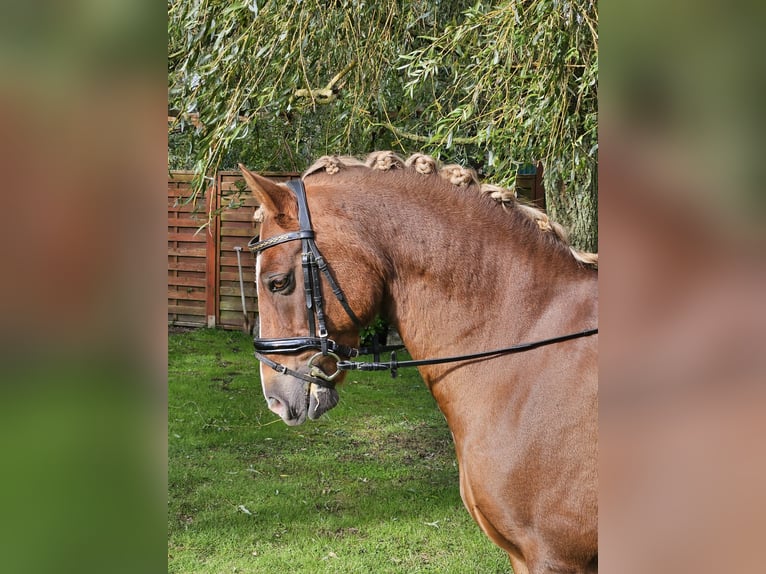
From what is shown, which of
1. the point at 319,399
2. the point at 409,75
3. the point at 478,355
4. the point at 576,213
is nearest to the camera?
the point at 478,355

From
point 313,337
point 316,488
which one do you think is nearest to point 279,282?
point 313,337

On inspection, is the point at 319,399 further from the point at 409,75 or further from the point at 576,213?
the point at 576,213

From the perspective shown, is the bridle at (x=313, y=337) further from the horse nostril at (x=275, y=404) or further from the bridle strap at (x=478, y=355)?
the horse nostril at (x=275, y=404)

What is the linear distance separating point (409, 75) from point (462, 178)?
5.03ft

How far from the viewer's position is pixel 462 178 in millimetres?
2287

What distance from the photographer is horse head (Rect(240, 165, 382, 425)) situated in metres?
2.15

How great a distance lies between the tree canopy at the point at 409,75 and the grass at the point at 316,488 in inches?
73.1

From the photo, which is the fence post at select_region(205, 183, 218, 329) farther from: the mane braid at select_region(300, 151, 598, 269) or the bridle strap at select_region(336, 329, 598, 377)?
the bridle strap at select_region(336, 329, 598, 377)

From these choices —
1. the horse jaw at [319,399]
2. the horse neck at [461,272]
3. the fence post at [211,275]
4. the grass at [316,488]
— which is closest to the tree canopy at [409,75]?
the horse neck at [461,272]

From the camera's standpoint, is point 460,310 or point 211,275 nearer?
point 460,310
